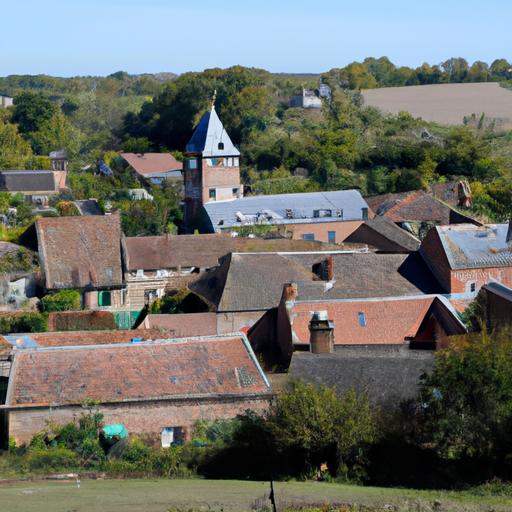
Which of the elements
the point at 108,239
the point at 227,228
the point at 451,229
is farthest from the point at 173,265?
the point at 451,229

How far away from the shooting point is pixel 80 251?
34188 millimetres

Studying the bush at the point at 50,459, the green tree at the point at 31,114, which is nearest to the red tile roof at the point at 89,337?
the bush at the point at 50,459

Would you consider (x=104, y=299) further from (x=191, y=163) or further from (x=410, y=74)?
(x=410, y=74)

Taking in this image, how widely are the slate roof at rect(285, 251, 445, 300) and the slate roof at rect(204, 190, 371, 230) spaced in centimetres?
1096

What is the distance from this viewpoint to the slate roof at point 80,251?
33219 mm

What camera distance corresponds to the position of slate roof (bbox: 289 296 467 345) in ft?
79.6

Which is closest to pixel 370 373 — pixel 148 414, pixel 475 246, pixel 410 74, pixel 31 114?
pixel 148 414

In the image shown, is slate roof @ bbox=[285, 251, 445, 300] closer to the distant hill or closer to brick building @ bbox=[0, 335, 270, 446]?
brick building @ bbox=[0, 335, 270, 446]

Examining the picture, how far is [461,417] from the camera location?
1641 centimetres

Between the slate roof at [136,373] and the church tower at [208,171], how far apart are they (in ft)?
73.7

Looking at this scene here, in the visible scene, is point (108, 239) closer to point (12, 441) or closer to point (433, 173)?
point (12, 441)

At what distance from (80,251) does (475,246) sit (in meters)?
14.9

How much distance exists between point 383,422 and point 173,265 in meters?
18.2

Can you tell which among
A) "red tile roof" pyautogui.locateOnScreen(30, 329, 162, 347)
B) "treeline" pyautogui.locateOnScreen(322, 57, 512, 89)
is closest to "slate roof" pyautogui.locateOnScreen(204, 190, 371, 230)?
"red tile roof" pyautogui.locateOnScreen(30, 329, 162, 347)
